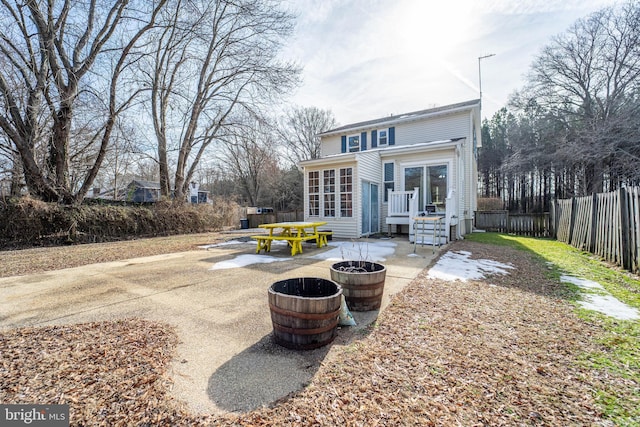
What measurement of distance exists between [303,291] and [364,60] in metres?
10.4

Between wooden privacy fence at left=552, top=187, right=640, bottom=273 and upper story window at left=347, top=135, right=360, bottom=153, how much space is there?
9394 millimetres

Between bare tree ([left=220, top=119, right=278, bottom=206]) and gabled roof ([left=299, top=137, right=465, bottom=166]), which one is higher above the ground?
bare tree ([left=220, top=119, right=278, bottom=206])

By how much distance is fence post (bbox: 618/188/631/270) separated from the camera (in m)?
5.12

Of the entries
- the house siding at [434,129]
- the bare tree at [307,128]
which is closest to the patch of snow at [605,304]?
the house siding at [434,129]

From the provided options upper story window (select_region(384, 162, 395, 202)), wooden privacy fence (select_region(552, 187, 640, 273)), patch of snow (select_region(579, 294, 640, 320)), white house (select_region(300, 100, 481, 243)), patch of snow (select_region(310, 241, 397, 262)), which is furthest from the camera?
upper story window (select_region(384, 162, 395, 202))

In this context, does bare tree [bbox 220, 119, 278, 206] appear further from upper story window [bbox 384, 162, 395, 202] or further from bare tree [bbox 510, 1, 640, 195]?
bare tree [bbox 510, 1, 640, 195]

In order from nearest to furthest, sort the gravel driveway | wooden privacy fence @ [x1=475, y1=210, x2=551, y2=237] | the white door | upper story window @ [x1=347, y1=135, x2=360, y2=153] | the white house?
the gravel driveway < the white house < the white door < wooden privacy fence @ [x1=475, y1=210, x2=551, y2=237] < upper story window @ [x1=347, y1=135, x2=360, y2=153]

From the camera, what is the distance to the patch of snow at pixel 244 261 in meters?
5.66

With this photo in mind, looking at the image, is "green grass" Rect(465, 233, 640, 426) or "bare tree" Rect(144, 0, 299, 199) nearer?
"green grass" Rect(465, 233, 640, 426)

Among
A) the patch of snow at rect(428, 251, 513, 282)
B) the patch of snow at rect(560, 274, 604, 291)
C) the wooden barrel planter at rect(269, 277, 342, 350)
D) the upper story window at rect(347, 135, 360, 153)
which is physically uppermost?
the upper story window at rect(347, 135, 360, 153)

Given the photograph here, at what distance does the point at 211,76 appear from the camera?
14172mm

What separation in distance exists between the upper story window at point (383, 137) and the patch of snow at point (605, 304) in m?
10.8

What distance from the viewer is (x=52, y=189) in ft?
30.1

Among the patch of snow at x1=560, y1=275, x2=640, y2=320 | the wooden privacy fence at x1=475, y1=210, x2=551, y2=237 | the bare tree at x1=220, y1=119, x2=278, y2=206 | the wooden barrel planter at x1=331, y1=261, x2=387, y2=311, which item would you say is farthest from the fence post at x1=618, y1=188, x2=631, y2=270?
the bare tree at x1=220, y1=119, x2=278, y2=206
